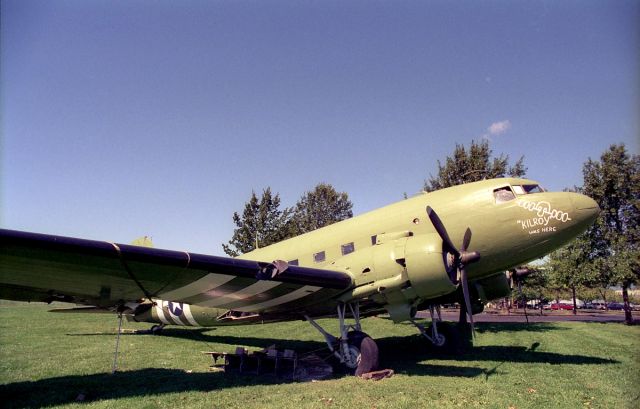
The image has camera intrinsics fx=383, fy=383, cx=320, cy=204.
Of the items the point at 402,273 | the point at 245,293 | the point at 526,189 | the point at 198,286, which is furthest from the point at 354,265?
the point at 526,189

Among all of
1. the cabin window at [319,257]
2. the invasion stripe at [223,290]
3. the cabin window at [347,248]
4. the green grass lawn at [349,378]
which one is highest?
the cabin window at [347,248]

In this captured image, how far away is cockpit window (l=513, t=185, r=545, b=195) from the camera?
11148mm

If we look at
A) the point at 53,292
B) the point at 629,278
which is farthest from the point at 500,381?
the point at 629,278

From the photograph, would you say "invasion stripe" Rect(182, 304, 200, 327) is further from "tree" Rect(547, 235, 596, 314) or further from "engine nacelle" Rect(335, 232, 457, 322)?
"tree" Rect(547, 235, 596, 314)

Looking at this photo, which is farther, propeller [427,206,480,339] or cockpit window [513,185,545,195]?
cockpit window [513,185,545,195]

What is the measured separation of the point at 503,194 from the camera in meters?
11.2

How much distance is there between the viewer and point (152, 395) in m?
7.92

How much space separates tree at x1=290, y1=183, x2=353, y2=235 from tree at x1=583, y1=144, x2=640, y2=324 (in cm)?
2840

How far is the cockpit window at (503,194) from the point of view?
11.1 m

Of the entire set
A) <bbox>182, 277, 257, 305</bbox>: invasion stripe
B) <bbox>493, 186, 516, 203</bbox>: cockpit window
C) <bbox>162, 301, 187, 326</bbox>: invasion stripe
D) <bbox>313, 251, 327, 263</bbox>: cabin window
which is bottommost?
<bbox>162, 301, 187, 326</bbox>: invasion stripe

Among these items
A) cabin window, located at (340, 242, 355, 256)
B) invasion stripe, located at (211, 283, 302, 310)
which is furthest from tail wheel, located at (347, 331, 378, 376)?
cabin window, located at (340, 242, 355, 256)

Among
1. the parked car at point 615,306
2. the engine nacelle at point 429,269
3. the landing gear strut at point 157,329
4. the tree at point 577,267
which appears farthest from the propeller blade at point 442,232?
the parked car at point 615,306

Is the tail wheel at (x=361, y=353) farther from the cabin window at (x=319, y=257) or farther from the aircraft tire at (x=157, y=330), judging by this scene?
the aircraft tire at (x=157, y=330)

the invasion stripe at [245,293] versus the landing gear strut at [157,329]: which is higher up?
the invasion stripe at [245,293]
